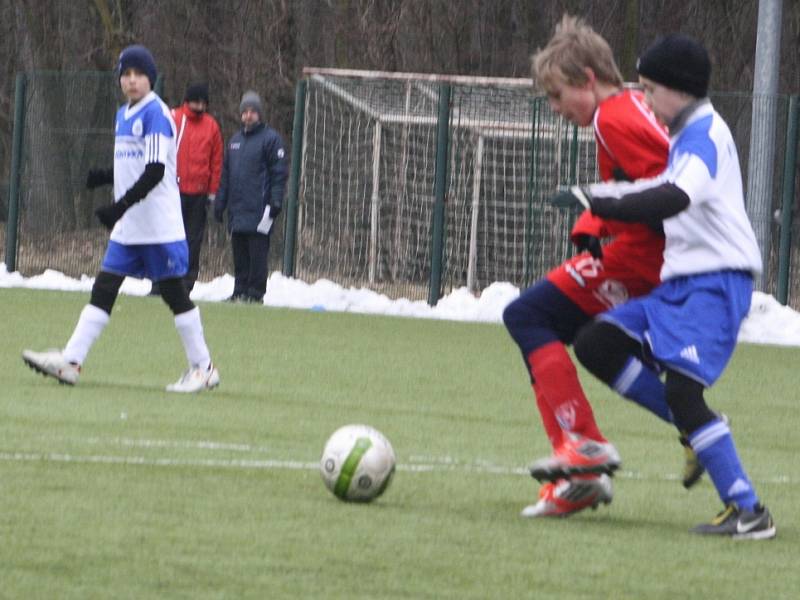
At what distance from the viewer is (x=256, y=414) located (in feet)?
32.2

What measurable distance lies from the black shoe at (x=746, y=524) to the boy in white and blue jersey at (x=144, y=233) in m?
4.73

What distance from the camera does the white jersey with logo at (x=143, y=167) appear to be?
1077 centimetres

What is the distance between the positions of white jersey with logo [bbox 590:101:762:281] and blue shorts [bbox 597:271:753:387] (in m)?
0.04

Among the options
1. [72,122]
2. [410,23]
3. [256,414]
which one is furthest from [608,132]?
[410,23]

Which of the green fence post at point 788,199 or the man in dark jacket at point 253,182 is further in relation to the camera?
the green fence post at point 788,199

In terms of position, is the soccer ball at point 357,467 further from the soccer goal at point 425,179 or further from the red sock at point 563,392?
the soccer goal at point 425,179

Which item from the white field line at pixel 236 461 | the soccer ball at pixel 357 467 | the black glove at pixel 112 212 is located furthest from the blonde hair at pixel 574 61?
the black glove at pixel 112 212

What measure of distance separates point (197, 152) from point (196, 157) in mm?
90

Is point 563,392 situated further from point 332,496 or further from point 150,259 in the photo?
point 150,259

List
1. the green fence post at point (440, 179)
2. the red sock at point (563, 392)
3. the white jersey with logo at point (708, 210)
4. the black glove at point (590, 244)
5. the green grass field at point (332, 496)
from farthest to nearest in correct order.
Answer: the green fence post at point (440, 179) → the black glove at point (590, 244) → the red sock at point (563, 392) → the white jersey with logo at point (708, 210) → the green grass field at point (332, 496)

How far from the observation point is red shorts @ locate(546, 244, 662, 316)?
6914mm

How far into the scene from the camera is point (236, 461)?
7.90 meters

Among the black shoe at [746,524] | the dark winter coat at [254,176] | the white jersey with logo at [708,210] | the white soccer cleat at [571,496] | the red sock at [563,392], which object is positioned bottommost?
the dark winter coat at [254,176]

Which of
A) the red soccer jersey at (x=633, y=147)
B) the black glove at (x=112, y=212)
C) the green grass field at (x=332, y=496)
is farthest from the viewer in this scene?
the black glove at (x=112, y=212)
